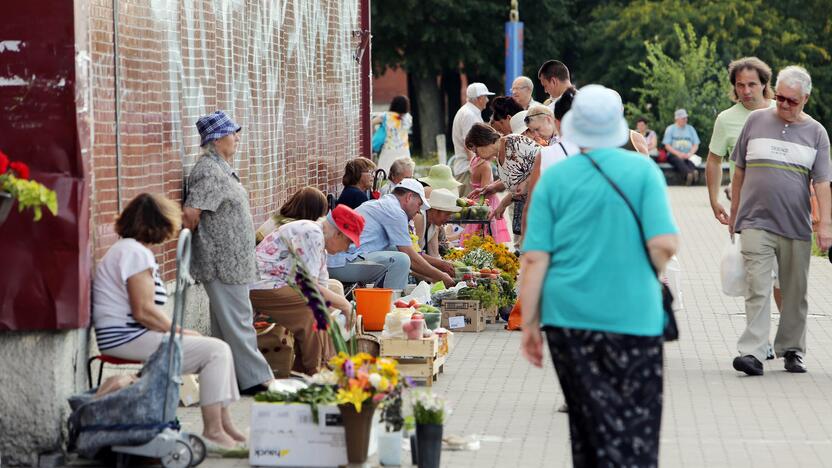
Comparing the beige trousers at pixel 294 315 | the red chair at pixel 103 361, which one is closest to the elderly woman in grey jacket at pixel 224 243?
the beige trousers at pixel 294 315

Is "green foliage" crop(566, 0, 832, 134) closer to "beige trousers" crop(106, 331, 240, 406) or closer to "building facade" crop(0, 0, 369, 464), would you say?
"building facade" crop(0, 0, 369, 464)

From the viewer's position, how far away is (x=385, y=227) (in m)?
12.3

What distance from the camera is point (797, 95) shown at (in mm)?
9891

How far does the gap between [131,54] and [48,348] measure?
2069mm

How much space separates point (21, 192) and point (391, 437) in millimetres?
2069

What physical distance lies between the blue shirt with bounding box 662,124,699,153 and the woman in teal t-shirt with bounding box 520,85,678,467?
30724mm

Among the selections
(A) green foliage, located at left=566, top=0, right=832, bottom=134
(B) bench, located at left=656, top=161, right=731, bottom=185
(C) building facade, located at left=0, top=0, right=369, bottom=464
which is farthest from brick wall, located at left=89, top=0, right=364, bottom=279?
(A) green foliage, located at left=566, top=0, right=832, bottom=134

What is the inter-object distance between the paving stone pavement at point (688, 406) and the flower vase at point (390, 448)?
27 centimetres

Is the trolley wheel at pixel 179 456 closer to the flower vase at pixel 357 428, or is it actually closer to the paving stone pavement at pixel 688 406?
the paving stone pavement at pixel 688 406

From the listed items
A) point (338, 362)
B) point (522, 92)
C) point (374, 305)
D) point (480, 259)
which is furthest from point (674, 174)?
point (338, 362)

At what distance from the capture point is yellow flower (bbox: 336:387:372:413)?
698cm

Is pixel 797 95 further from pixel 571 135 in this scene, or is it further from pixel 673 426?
pixel 571 135

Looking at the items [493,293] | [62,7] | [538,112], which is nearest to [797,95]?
[538,112]

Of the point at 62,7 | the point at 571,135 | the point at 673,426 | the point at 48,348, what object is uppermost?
the point at 62,7
